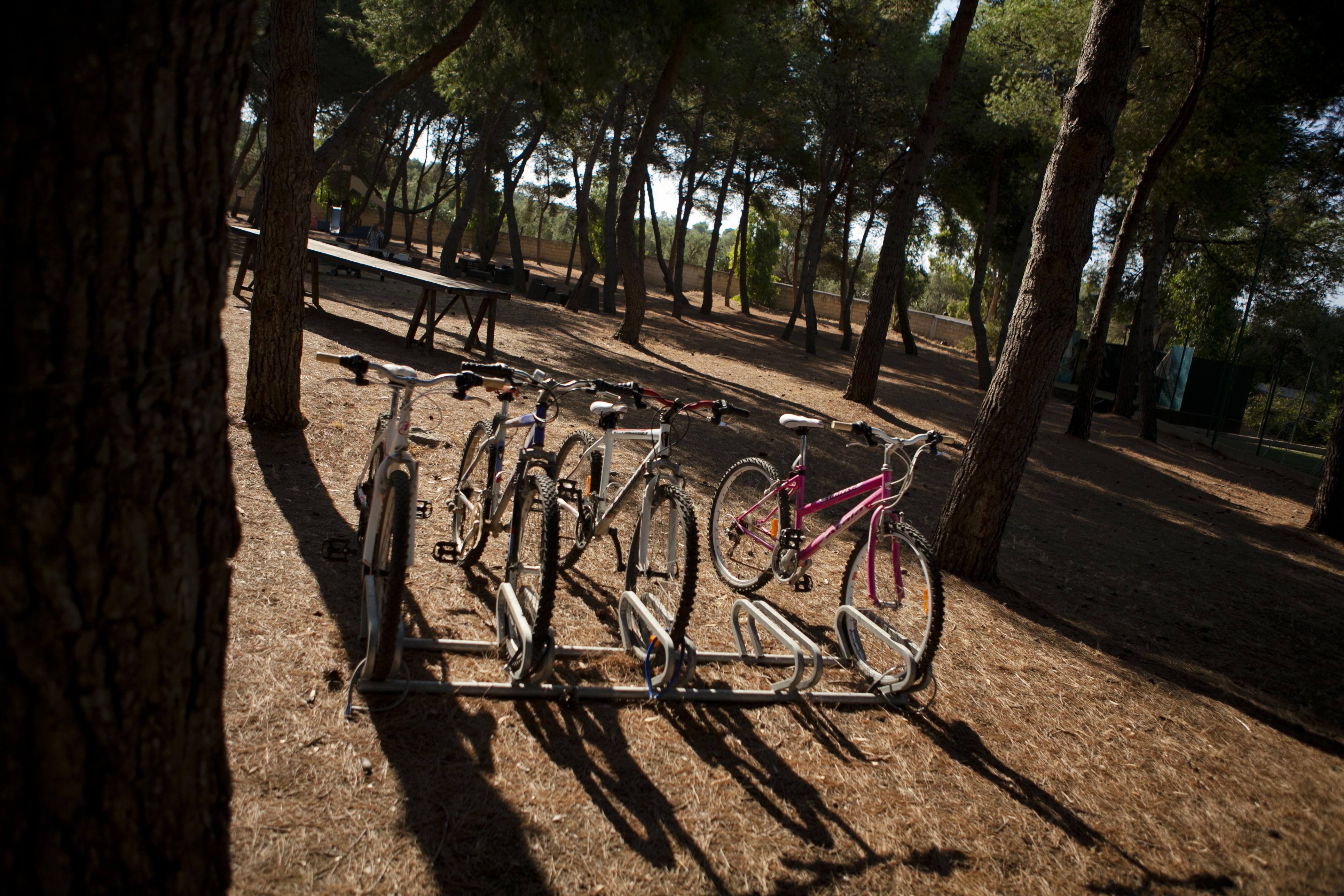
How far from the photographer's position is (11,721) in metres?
1.32

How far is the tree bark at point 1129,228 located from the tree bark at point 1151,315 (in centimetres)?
102

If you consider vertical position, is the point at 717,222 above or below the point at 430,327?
above

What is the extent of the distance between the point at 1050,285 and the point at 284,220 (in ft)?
16.7

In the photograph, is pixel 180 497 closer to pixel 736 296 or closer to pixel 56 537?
pixel 56 537

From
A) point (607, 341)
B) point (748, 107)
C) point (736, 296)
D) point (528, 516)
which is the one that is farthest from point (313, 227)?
point (528, 516)

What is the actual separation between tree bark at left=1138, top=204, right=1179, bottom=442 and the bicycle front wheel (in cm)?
1192

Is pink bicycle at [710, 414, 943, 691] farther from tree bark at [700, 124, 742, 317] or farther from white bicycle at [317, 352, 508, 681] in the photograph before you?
tree bark at [700, 124, 742, 317]

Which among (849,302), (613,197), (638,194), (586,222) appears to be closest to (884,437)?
(638,194)

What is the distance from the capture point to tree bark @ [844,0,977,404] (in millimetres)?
10141

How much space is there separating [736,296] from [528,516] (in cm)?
3658

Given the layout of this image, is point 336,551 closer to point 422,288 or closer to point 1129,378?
point 422,288

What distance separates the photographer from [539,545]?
3916 mm

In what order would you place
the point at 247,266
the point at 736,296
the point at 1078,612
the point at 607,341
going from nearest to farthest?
1. the point at 1078,612
2. the point at 247,266
3. the point at 607,341
4. the point at 736,296

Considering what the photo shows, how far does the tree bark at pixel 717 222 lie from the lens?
23.1m
